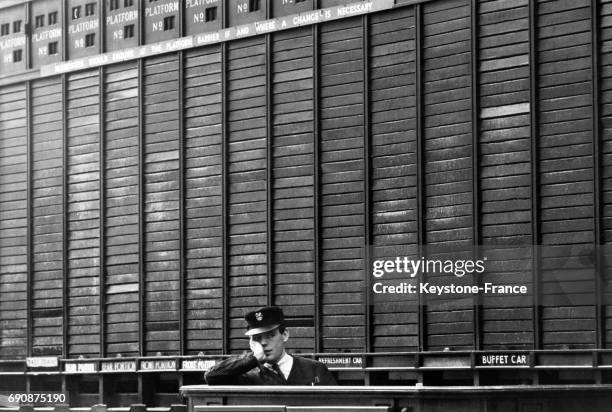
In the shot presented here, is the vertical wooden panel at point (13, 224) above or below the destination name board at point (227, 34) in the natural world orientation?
below

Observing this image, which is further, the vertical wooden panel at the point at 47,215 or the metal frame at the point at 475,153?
the vertical wooden panel at the point at 47,215

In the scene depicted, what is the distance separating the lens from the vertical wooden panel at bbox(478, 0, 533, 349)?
3794 centimetres

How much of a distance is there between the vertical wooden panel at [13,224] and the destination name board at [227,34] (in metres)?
1.96

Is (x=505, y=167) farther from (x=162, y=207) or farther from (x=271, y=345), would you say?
(x=271, y=345)

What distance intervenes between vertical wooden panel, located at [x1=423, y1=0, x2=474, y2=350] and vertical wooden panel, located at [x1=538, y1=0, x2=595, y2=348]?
2.24m

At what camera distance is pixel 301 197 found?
43.6 metres

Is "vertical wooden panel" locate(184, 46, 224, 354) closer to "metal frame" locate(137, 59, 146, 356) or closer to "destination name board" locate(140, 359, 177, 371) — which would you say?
"destination name board" locate(140, 359, 177, 371)

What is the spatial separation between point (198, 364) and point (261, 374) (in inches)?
750

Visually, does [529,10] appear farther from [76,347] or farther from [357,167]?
[76,347]

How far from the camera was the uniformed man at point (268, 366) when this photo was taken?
26391 millimetres

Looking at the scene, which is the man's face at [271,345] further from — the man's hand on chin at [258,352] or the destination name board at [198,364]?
the destination name board at [198,364]

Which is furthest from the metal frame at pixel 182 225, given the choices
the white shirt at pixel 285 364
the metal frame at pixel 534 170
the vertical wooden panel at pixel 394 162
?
the white shirt at pixel 285 364

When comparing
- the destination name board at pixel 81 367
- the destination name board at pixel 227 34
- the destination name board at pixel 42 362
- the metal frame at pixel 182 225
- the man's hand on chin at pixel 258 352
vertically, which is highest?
the destination name board at pixel 227 34

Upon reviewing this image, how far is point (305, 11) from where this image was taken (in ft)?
145
